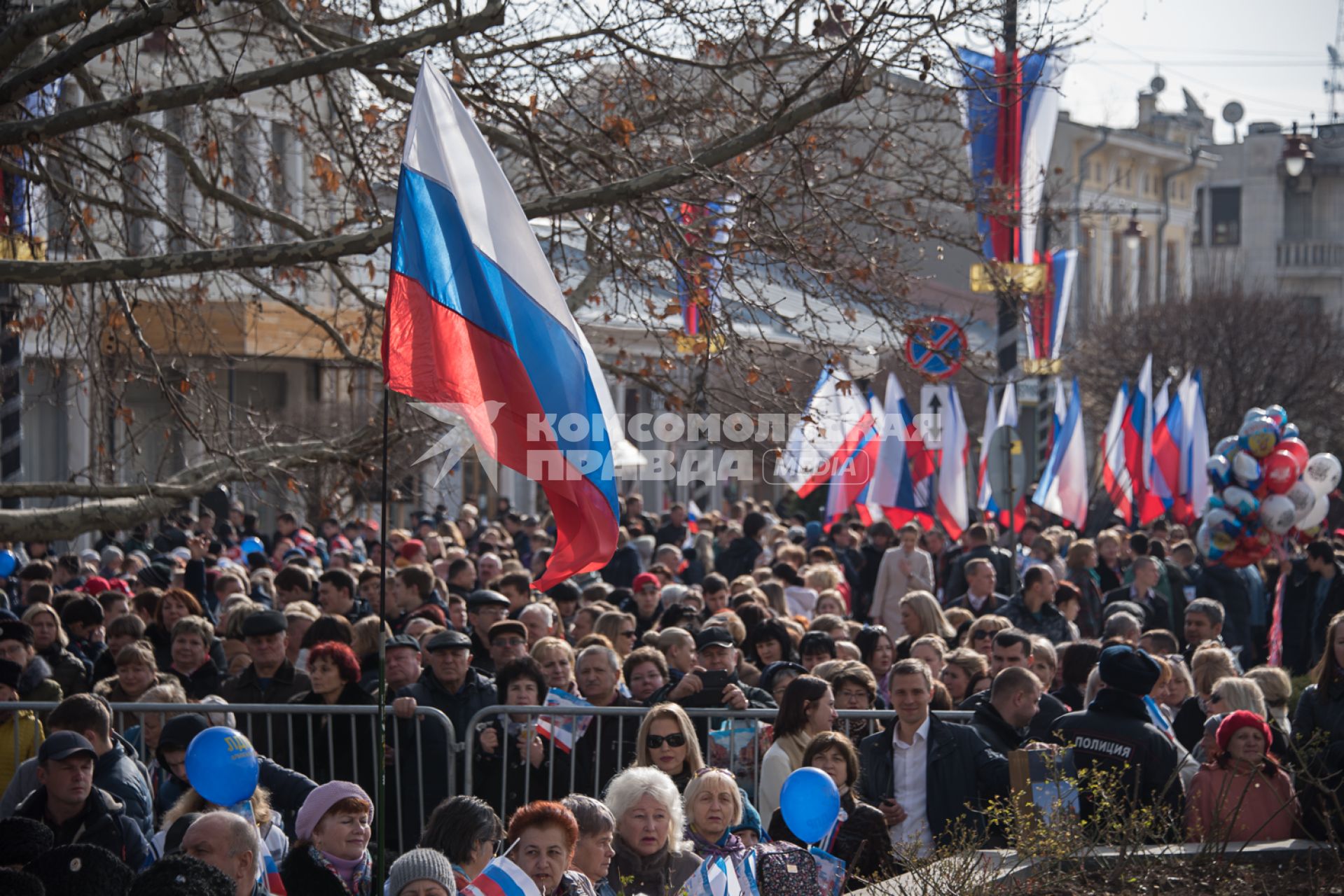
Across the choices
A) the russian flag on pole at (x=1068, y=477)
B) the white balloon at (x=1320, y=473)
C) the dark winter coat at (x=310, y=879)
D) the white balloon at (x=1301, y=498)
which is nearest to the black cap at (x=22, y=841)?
the dark winter coat at (x=310, y=879)

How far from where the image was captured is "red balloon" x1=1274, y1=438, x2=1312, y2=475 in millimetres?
17203

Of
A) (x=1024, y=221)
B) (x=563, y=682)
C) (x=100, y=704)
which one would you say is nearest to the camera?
(x=100, y=704)

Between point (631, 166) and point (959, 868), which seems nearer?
point (959, 868)

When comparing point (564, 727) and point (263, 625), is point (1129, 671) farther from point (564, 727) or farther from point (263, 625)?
point (263, 625)

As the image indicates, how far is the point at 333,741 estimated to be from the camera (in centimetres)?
830

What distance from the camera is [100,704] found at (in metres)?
6.84

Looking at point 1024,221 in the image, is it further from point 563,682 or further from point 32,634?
point 32,634

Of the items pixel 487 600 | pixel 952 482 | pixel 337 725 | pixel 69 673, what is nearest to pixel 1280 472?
pixel 952 482

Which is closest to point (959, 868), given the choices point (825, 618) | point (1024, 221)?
point (825, 618)

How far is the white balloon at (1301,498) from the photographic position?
55.2 feet

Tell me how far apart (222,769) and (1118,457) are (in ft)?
59.3

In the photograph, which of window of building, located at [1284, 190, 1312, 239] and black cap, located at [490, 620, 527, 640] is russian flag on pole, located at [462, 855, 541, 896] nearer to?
black cap, located at [490, 620, 527, 640]

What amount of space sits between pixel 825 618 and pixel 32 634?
→ 186 inches

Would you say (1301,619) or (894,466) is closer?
(1301,619)
